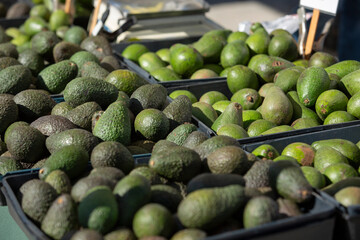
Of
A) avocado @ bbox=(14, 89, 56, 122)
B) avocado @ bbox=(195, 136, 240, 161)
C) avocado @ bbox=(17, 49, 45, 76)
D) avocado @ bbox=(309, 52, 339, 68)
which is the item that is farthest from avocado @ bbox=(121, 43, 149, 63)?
avocado @ bbox=(195, 136, 240, 161)

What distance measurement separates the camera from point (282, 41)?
336 cm

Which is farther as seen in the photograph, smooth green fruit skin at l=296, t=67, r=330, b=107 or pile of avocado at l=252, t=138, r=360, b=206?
smooth green fruit skin at l=296, t=67, r=330, b=107

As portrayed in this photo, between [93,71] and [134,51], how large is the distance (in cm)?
95

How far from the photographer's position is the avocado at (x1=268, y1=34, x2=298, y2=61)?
3361 millimetres

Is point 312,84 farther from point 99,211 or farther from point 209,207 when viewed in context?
point 99,211

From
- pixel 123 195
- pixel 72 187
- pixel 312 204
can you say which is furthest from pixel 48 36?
pixel 312 204

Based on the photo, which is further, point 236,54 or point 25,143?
point 236,54

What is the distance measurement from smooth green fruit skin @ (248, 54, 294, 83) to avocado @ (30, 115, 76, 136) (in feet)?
4.70

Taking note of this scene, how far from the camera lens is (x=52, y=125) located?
7.48ft

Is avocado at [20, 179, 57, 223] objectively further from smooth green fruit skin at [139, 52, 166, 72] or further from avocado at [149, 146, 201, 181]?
smooth green fruit skin at [139, 52, 166, 72]

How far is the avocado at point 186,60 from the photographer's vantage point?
3.33 metres

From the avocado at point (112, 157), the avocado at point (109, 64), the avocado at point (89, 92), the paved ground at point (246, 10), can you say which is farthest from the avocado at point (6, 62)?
the paved ground at point (246, 10)

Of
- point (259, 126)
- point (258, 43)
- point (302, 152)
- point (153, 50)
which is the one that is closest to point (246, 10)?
point (153, 50)

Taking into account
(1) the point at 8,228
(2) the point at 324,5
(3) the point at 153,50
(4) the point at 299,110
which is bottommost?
(1) the point at 8,228
